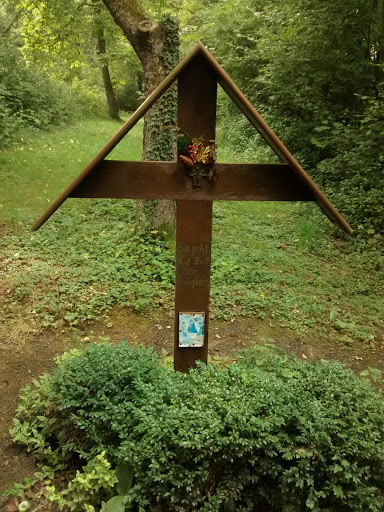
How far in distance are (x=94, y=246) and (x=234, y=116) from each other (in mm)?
11982

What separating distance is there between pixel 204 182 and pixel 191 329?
111 cm

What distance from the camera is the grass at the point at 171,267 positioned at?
5109mm

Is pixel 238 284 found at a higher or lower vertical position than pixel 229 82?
lower

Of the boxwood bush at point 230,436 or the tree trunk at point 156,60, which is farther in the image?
the tree trunk at point 156,60

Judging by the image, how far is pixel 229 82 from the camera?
2.43m

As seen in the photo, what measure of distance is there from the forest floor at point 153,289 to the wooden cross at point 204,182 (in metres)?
1.84

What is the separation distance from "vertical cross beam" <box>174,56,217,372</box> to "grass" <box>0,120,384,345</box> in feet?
6.79

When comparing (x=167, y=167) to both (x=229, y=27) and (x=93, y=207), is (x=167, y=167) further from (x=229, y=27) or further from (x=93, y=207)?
(x=229, y=27)

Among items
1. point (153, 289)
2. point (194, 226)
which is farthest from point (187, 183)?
point (153, 289)

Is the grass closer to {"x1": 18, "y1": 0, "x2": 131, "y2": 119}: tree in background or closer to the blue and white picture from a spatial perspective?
the blue and white picture

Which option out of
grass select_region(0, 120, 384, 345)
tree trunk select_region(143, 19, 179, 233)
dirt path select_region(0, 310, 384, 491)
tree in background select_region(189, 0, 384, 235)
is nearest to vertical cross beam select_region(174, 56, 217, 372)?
dirt path select_region(0, 310, 384, 491)

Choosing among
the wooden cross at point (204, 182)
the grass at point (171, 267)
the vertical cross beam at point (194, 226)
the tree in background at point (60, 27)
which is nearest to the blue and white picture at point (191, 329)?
the vertical cross beam at point (194, 226)

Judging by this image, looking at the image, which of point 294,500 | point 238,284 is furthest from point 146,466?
point 238,284

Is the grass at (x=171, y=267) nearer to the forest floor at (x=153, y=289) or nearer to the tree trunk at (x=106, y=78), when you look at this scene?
the forest floor at (x=153, y=289)
